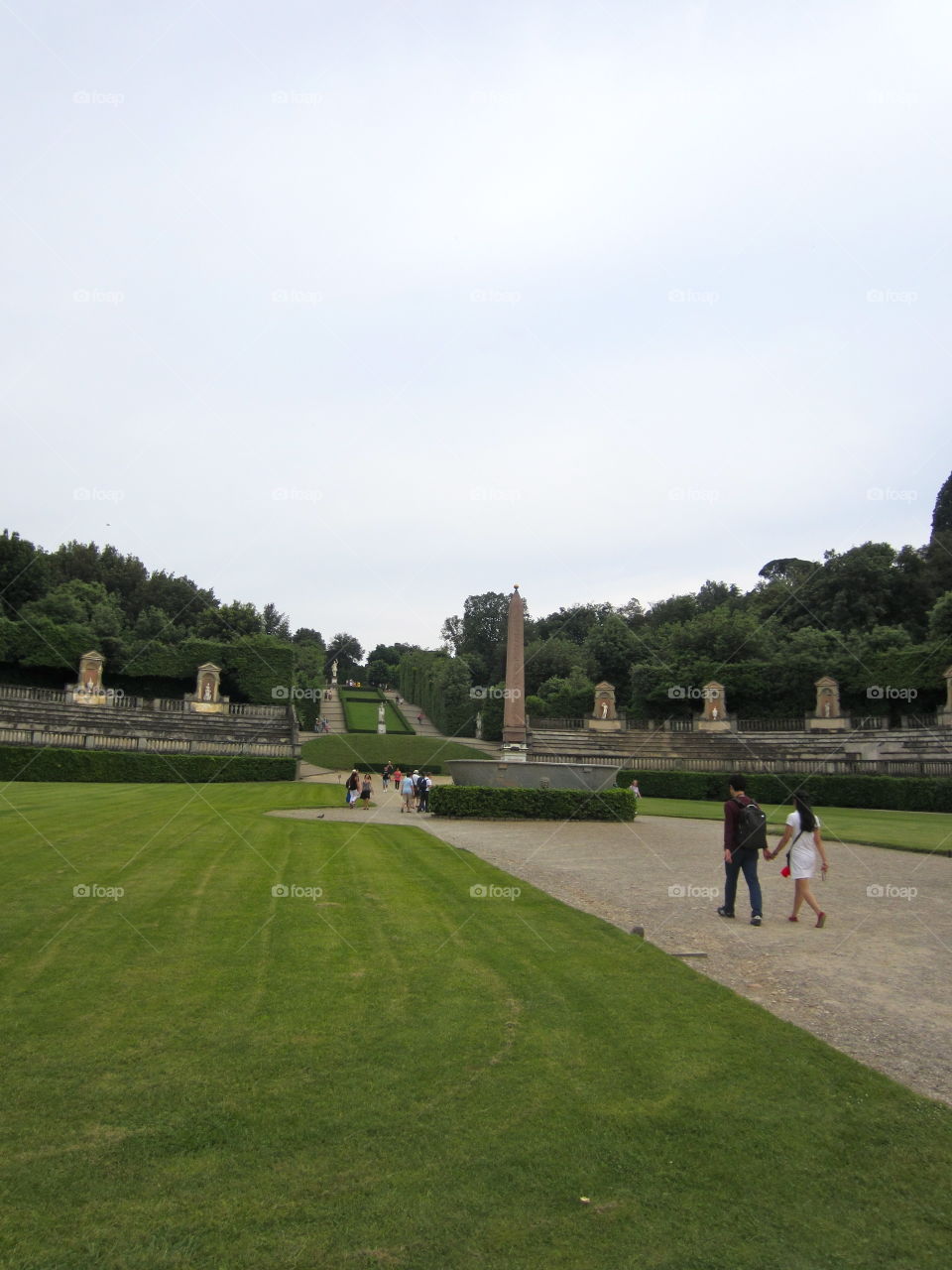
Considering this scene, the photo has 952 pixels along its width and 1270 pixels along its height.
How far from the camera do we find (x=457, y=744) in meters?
56.6

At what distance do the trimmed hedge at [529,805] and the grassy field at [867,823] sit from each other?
13.0 ft

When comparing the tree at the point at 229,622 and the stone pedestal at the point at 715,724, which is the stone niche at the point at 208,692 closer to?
the tree at the point at 229,622

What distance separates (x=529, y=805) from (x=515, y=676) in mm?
19965

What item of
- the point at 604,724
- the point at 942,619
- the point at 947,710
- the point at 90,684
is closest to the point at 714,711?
the point at 604,724

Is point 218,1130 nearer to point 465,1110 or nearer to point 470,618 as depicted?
point 465,1110

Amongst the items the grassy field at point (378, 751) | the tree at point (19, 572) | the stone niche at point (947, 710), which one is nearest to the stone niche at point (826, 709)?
the stone niche at point (947, 710)

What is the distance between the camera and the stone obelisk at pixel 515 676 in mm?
42625

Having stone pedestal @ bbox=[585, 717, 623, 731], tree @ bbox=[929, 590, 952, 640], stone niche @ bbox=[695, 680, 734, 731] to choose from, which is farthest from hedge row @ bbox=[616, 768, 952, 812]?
tree @ bbox=[929, 590, 952, 640]

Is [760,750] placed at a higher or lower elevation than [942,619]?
lower

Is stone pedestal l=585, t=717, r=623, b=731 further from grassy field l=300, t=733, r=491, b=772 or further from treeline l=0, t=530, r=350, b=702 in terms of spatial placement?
treeline l=0, t=530, r=350, b=702

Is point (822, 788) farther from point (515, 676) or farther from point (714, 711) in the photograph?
point (714, 711)

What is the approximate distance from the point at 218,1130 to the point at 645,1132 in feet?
7.38

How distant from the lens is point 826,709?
5062 cm

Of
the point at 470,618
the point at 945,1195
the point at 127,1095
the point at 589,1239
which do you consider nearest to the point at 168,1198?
the point at 127,1095
